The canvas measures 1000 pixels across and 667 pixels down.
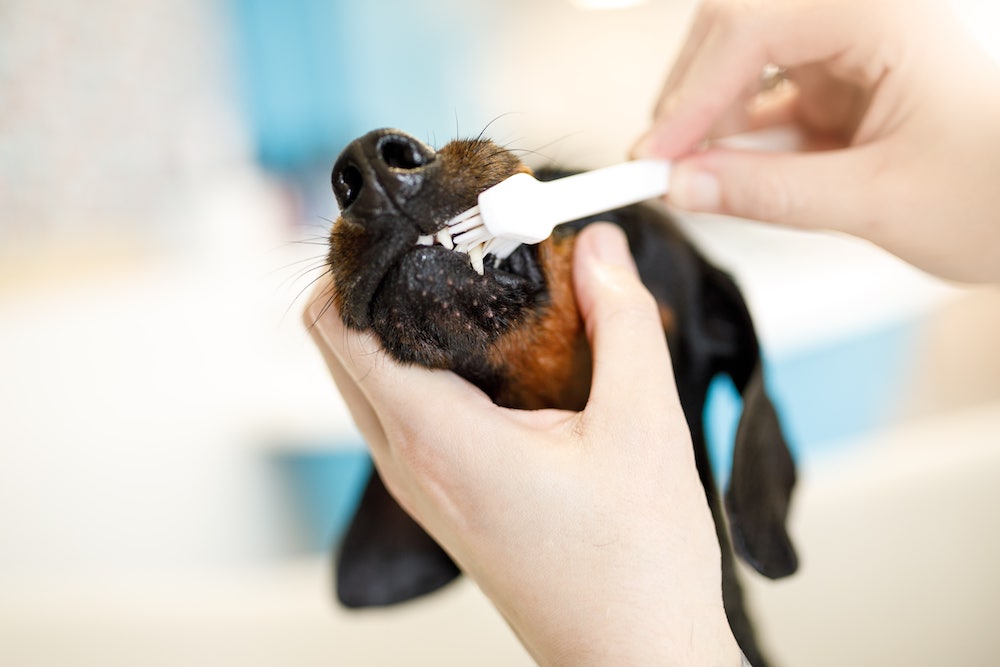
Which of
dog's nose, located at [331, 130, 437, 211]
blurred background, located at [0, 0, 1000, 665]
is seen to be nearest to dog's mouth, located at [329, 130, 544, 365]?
dog's nose, located at [331, 130, 437, 211]

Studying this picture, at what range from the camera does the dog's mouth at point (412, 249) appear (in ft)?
2.02

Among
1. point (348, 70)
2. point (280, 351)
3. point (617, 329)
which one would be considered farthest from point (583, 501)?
point (348, 70)

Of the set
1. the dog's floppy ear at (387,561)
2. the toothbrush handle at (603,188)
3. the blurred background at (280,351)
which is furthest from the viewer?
the blurred background at (280,351)

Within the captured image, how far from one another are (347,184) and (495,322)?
0.62ft

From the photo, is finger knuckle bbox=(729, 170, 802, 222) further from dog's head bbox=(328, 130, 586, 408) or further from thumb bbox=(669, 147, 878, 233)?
dog's head bbox=(328, 130, 586, 408)

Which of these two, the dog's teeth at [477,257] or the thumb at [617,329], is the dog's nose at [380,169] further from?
the thumb at [617,329]

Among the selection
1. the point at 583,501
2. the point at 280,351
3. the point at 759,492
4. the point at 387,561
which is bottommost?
the point at 280,351

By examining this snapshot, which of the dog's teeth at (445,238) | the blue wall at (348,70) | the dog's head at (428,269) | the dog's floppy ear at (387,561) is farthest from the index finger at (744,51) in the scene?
the blue wall at (348,70)

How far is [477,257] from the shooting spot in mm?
690

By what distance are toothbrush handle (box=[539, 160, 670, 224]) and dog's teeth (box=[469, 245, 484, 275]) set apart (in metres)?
0.08

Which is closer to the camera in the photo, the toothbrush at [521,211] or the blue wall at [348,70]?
the toothbrush at [521,211]

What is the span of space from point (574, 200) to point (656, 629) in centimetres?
39

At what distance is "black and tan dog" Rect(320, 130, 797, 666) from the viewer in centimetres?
63

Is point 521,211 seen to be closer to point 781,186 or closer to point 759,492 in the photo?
point 781,186
